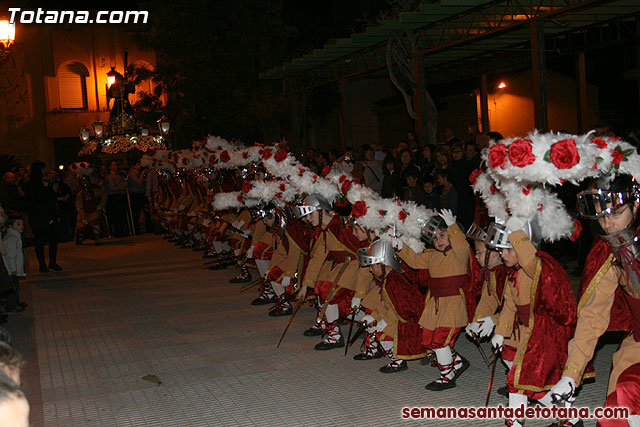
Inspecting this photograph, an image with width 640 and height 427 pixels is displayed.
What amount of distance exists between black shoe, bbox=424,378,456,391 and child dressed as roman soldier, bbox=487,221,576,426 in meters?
1.23

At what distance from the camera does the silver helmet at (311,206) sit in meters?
7.97

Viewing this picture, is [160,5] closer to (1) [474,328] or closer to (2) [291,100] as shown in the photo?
(2) [291,100]

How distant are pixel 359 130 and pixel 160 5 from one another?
899 centimetres

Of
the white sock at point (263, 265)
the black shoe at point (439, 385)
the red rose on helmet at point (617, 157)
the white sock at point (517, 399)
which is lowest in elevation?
the black shoe at point (439, 385)

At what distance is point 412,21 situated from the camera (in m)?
13.8

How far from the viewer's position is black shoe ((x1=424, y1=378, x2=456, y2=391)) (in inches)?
235

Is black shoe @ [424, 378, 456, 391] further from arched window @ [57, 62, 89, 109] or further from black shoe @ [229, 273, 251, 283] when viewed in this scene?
arched window @ [57, 62, 89, 109]

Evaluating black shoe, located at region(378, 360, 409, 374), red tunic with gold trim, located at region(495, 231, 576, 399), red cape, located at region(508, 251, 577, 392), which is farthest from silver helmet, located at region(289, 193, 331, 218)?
red cape, located at region(508, 251, 577, 392)

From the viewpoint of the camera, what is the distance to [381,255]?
6441mm

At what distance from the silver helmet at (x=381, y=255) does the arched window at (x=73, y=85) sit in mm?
29487

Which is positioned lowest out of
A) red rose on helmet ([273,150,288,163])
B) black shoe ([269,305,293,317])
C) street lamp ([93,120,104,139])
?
black shoe ([269,305,293,317])

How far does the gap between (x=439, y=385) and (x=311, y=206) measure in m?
2.81

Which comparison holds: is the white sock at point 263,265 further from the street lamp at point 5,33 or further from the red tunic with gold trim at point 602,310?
the red tunic with gold trim at point 602,310

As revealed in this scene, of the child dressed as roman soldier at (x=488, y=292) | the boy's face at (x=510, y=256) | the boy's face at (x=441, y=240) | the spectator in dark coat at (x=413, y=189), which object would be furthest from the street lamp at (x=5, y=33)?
the boy's face at (x=510, y=256)
